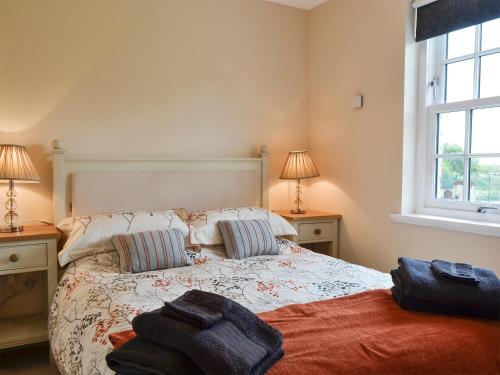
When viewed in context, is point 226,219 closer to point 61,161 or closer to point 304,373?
point 61,161

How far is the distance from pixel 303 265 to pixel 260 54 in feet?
5.90

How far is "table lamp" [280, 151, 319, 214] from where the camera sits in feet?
10.3

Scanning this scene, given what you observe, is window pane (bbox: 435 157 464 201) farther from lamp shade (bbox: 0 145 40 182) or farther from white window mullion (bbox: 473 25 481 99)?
lamp shade (bbox: 0 145 40 182)

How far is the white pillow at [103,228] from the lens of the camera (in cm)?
225

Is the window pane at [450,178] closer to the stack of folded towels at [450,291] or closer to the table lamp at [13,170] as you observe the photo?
the stack of folded towels at [450,291]

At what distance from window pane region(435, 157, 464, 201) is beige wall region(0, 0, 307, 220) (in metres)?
1.20

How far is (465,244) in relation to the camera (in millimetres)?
2324

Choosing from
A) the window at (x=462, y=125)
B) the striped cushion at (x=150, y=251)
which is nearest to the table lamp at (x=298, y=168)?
the window at (x=462, y=125)

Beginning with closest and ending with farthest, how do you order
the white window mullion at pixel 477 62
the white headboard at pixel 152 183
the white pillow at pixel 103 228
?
the white pillow at pixel 103 228 → the white window mullion at pixel 477 62 → the white headboard at pixel 152 183

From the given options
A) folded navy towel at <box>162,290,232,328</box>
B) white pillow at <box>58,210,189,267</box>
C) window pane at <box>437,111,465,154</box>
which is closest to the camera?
folded navy towel at <box>162,290,232,328</box>

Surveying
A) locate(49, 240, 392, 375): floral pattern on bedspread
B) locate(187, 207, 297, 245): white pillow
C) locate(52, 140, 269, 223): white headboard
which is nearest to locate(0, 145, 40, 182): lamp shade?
locate(52, 140, 269, 223): white headboard

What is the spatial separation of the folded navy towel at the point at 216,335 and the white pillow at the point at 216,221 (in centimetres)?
121

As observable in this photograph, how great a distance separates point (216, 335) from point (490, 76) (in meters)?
2.13

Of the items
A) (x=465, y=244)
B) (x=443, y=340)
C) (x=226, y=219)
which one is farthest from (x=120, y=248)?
(x=465, y=244)
